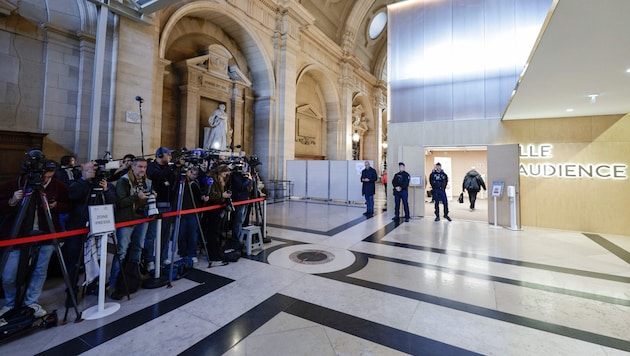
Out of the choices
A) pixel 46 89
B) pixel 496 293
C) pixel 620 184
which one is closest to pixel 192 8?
pixel 46 89

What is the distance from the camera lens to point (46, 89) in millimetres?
6664

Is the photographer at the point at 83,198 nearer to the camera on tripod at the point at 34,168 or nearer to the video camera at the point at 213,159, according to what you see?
the camera on tripod at the point at 34,168

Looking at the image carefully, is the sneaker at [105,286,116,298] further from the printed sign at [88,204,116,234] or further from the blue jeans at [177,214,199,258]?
the blue jeans at [177,214,199,258]

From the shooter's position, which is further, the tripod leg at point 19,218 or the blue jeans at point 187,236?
the blue jeans at point 187,236

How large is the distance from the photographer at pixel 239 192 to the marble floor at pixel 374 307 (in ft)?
2.22

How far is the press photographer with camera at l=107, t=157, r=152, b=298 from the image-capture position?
129 inches

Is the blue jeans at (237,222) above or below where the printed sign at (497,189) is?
below

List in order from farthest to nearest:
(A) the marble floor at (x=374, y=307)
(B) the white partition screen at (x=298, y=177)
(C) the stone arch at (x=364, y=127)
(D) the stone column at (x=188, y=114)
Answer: (C) the stone arch at (x=364, y=127) < (B) the white partition screen at (x=298, y=177) < (D) the stone column at (x=188, y=114) < (A) the marble floor at (x=374, y=307)

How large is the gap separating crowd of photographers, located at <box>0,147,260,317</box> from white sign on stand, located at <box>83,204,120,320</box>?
228 mm

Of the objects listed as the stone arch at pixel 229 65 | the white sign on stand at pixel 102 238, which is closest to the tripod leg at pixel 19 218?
the white sign on stand at pixel 102 238

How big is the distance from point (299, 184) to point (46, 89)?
8.91 meters

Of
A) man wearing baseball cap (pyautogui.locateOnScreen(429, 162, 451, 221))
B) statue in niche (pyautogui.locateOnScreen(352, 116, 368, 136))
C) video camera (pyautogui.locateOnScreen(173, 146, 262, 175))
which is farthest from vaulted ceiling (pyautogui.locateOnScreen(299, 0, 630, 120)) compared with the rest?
statue in niche (pyautogui.locateOnScreen(352, 116, 368, 136))

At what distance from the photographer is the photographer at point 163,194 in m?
3.94

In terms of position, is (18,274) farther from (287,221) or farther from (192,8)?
(192,8)
